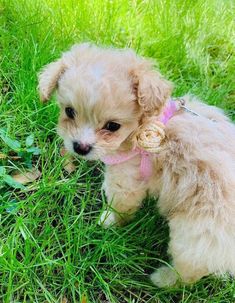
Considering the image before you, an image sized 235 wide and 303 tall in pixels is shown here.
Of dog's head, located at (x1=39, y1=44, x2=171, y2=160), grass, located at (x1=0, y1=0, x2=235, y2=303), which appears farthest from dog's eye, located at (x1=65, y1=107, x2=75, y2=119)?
grass, located at (x1=0, y1=0, x2=235, y2=303)

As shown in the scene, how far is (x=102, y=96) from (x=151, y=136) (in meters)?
0.32

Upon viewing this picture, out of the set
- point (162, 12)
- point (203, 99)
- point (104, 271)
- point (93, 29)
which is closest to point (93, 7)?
point (93, 29)

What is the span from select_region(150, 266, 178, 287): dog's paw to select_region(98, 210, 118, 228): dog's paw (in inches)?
13.7

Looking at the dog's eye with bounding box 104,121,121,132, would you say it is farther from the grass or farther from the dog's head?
the grass

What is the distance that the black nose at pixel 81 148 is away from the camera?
2.39m

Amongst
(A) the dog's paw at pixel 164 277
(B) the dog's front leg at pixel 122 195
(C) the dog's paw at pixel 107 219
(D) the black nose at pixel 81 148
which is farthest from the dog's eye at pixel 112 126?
(A) the dog's paw at pixel 164 277

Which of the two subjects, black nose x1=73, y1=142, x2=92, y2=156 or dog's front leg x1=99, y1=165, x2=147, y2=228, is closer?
black nose x1=73, y1=142, x2=92, y2=156

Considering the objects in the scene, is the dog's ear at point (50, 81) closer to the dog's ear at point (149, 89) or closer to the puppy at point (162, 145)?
the puppy at point (162, 145)

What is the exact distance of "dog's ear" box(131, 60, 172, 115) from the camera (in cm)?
234

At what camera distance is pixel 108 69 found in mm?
2350

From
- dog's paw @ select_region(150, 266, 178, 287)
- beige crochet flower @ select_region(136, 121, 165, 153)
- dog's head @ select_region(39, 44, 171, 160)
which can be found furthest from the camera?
dog's paw @ select_region(150, 266, 178, 287)

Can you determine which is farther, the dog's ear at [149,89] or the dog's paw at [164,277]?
the dog's paw at [164,277]

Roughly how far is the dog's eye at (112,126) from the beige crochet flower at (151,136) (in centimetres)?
14

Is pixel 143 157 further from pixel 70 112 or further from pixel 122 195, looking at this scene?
pixel 70 112
